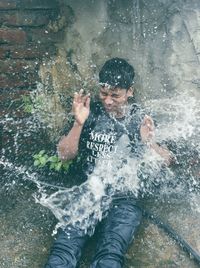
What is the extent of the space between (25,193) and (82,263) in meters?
0.92

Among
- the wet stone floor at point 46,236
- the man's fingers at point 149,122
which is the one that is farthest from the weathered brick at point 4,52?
the man's fingers at point 149,122

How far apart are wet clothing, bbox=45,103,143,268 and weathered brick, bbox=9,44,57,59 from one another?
0.67m

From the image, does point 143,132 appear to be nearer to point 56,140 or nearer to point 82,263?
point 56,140

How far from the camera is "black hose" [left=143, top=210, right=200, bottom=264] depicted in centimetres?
362

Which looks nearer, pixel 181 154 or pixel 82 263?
pixel 82 263

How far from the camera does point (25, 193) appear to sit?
161 inches

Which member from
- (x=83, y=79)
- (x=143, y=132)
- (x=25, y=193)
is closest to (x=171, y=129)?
(x=143, y=132)

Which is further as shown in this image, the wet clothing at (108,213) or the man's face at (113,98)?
the man's face at (113,98)

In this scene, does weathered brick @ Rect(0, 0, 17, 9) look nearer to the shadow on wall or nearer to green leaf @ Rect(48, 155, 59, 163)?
the shadow on wall

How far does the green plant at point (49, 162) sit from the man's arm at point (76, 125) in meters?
0.28

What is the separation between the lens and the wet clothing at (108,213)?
11.2ft

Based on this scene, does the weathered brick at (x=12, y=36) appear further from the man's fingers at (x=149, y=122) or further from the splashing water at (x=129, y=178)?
the man's fingers at (x=149, y=122)

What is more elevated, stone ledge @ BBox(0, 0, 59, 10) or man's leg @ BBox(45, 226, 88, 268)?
stone ledge @ BBox(0, 0, 59, 10)

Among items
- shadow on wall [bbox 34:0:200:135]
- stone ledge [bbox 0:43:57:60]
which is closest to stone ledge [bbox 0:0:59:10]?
shadow on wall [bbox 34:0:200:135]
